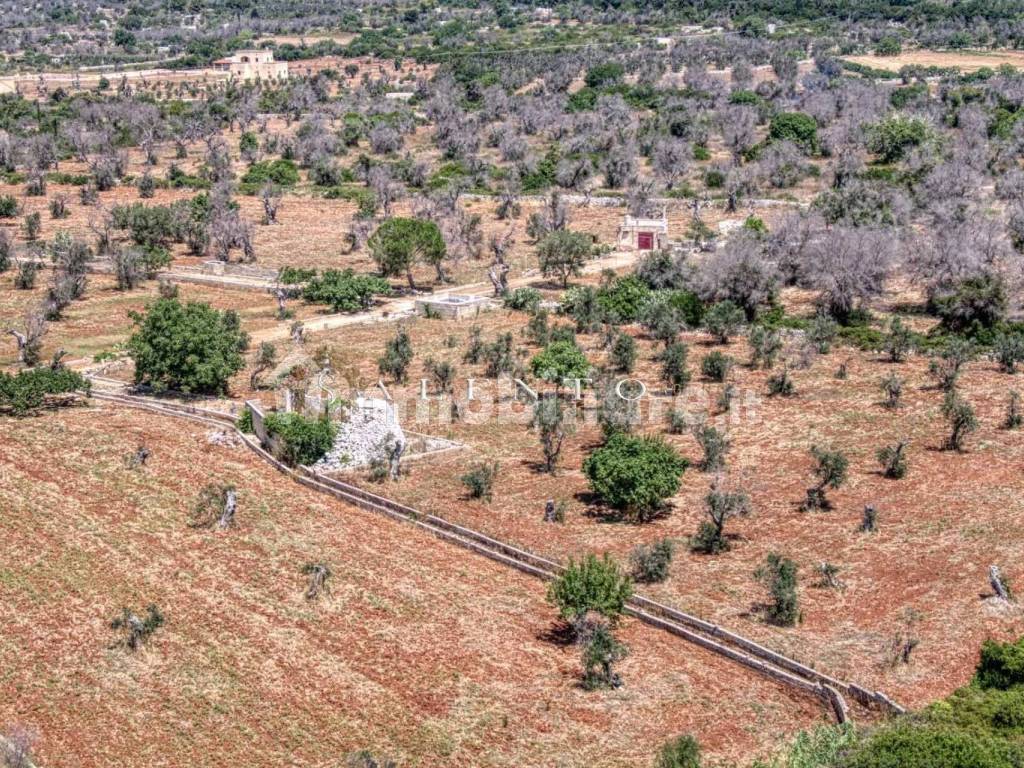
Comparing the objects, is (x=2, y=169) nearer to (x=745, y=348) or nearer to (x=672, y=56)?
(x=745, y=348)

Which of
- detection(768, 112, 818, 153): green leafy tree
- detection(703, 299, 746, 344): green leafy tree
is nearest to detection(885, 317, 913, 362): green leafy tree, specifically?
detection(703, 299, 746, 344): green leafy tree

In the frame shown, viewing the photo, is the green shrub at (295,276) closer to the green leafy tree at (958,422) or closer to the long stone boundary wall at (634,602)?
the long stone boundary wall at (634,602)

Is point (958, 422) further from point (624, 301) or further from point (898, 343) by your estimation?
point (624, 301)

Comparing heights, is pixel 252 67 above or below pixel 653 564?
above

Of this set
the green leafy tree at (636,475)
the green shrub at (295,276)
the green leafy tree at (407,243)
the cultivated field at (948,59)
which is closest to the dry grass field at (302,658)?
the green leafy tree at (636,475)

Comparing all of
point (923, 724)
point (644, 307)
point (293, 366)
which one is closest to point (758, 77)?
point (644, 307)

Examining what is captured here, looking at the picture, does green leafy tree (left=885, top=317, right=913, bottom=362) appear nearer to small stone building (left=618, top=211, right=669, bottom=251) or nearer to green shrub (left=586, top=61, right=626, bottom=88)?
small stone building (left=618, top=211, right=669, bottom=251)

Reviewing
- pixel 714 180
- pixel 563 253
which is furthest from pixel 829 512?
pixel 714 180
